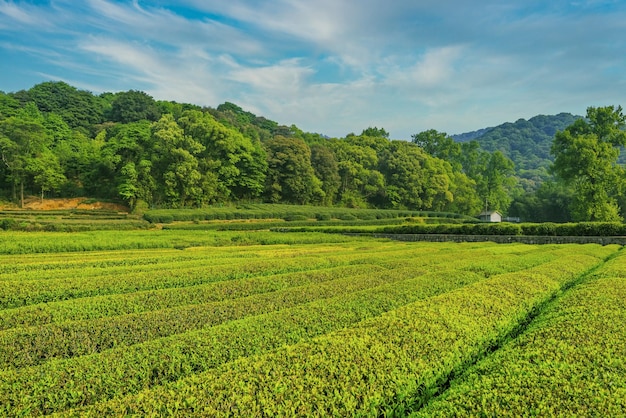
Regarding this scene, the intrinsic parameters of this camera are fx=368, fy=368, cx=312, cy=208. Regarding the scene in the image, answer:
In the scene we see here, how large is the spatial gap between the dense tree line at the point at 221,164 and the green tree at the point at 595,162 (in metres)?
0.19

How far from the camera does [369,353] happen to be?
448cm

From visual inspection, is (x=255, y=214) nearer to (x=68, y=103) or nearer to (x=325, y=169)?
(x=325, y=169)

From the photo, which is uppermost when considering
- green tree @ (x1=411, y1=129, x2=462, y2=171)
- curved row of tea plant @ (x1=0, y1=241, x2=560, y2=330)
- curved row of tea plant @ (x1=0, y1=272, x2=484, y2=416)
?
green tree @ (x1=411, y1=129, x2=462, y2=171)

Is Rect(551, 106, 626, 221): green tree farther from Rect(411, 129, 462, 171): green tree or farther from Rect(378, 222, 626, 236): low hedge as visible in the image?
Rect(411, 129, 462, 171): green tree

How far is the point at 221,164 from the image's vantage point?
50625 mm

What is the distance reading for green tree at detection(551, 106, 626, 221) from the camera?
A: 36.7 meters

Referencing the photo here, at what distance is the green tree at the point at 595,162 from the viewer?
3672 centimetres

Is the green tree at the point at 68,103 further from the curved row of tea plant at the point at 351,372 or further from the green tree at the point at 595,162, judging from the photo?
the curved row of tea plant at the point at 351,372

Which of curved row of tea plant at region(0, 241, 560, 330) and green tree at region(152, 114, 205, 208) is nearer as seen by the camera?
curved row of tea plant at region(0, 241, 560, 330)

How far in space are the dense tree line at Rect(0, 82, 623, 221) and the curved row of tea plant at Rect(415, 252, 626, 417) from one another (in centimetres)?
3935

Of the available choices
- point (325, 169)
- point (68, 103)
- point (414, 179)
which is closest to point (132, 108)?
point (68, 103)

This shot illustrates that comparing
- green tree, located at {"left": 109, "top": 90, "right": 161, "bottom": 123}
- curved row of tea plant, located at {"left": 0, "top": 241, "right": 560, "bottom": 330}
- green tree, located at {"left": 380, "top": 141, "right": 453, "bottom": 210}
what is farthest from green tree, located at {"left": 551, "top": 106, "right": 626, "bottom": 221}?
green tree, located at {"left": 109, "top": 90, "right": 161, "bottom": 123}

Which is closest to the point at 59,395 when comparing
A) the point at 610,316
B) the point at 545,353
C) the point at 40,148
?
the point at 545,353

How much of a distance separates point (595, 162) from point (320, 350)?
43408 millimetres
